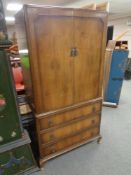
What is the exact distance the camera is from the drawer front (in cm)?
138

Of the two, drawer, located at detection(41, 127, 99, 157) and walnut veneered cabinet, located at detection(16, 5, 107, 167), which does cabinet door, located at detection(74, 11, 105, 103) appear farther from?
drawer, located at detection(41, 127, 99, 157)

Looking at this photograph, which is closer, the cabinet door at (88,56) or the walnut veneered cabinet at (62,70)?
the walnut veneered cabinet at (62,70)

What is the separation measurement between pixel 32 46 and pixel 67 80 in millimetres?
502

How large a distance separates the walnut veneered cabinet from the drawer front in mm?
150

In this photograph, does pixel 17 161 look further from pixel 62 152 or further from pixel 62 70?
pixel 62 70

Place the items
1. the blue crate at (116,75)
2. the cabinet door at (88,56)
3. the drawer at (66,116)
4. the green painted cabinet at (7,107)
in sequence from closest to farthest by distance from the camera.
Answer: the green painted cabinet at (7,107) → the cabinet door at (88,56) → the drawer at (66,116) → the blue crate at (116,75)

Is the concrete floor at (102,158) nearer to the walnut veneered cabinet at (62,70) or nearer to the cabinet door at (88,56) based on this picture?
the walnut veneered cabinet at (62,70)

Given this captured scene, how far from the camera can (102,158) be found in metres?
1.75

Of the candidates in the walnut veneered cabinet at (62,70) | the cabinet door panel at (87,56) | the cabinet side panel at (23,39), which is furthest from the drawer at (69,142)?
the cabinet side panel at (23,39)

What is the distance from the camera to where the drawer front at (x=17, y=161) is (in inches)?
54.5

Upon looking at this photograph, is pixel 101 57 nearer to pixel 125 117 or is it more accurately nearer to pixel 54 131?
pixel 54 131

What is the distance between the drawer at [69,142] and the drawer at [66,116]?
297mm

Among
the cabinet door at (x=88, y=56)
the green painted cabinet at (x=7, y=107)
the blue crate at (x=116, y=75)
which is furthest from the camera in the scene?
the blue crate at (x=116, y=75)

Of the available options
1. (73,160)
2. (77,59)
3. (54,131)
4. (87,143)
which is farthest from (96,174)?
(77,59)
